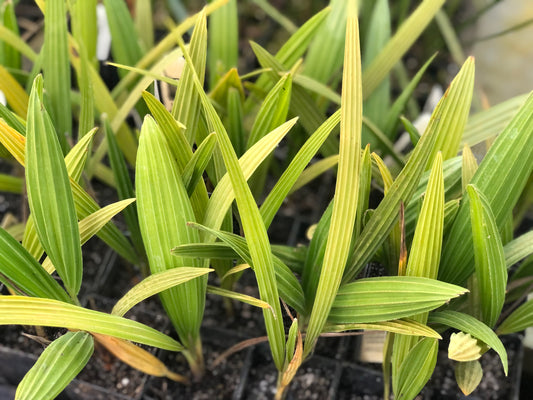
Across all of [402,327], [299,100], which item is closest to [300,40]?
[299,100]

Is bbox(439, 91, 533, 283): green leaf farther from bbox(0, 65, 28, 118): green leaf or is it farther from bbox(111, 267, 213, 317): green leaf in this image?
bbox(0, 65, 28, 118): green leaf

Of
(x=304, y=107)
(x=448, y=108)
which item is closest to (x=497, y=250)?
(x=448, y=108)

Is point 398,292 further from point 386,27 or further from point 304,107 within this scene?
point 386,27

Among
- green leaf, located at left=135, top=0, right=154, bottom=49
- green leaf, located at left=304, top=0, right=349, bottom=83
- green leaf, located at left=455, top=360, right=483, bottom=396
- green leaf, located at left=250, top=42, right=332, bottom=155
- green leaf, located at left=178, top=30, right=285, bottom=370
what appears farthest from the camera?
green leaf, located at left=135, top=0, right=154, bottom=49

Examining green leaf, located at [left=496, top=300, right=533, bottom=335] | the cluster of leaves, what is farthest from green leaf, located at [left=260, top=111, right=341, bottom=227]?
green leaf, located at [left=496, top=300, right=533, bottom=335]

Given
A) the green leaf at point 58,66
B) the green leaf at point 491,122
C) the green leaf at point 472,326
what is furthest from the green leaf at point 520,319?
the green leaf at point 58,66

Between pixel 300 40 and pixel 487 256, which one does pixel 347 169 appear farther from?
pixel 300 40
